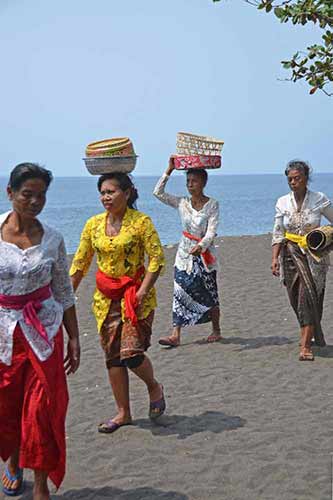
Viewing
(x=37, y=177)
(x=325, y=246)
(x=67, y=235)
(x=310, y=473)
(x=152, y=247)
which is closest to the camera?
(x=37, y=177)

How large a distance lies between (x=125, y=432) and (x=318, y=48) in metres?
3.85

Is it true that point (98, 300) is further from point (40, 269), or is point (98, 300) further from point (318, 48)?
point (318, 48)

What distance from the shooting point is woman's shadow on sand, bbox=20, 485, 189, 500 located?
5.33 meters

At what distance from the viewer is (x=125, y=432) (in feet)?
21.5

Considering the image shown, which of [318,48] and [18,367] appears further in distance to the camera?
[18,367]

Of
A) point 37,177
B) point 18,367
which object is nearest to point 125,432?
point 18,367

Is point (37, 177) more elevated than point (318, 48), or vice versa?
point (318, 48)

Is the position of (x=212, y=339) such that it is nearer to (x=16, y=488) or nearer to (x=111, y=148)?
(x=111, y=148)

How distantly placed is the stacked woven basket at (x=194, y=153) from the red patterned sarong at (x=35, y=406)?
4100mm

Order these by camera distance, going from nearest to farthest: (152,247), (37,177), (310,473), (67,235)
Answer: (37,177) < (310,473) < (152,247) < (67,235)

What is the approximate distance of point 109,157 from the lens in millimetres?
6324

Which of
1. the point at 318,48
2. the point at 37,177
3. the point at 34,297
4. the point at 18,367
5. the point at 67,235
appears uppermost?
the point at 318,48

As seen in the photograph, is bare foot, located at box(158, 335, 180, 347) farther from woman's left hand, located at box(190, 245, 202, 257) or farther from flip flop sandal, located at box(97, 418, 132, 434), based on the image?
flip flop sandal, located at box(97, 418, 132, 434)

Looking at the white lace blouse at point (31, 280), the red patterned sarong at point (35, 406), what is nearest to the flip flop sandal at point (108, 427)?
the red patterned sarong at point (35, 406)
